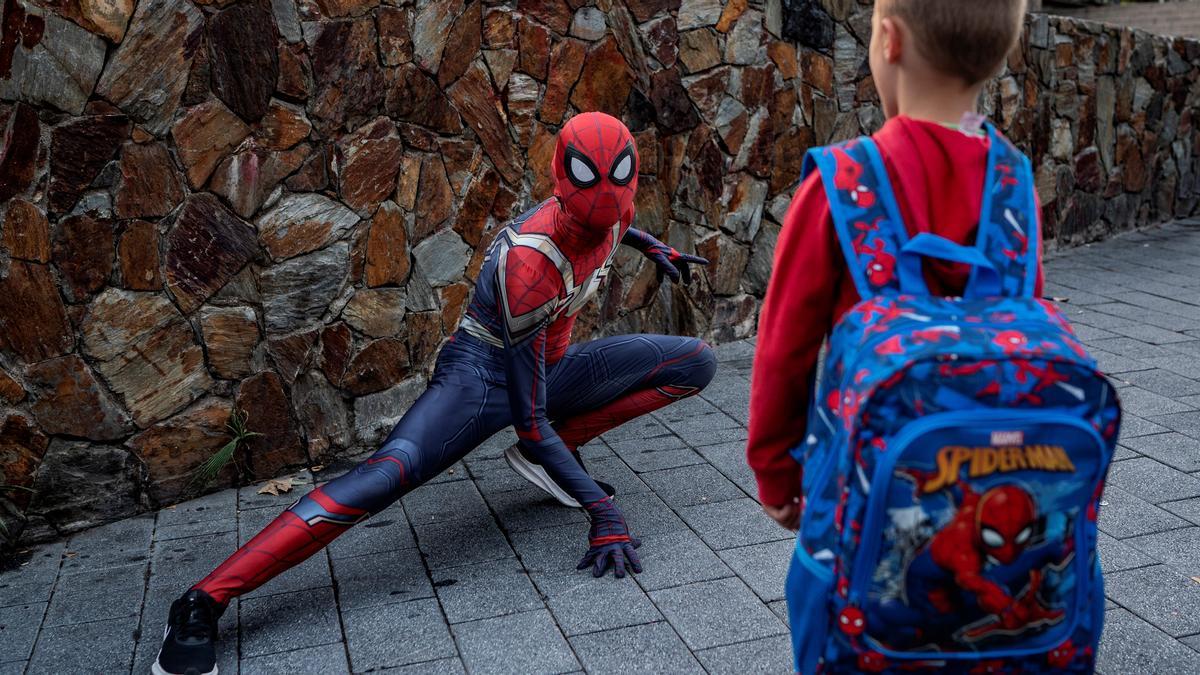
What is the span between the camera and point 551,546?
12.0ft

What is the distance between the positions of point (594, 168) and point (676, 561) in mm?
1294

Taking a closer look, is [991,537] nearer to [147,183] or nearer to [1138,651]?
[1138,651]

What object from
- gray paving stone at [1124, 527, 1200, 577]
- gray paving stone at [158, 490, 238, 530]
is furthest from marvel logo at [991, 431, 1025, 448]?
gray paving stone at [158, 490, 238, 530]

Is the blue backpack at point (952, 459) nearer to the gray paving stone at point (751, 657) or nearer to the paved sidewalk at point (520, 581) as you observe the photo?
the gray paving stone at point (751, 657)

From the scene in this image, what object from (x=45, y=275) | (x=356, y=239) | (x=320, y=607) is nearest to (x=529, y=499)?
(x=320, y=607)

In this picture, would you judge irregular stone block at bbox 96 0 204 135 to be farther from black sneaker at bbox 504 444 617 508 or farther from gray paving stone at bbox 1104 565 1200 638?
Answer: gray paving stone at bbox 1104 565 1200 638

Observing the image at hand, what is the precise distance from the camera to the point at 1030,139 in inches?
329

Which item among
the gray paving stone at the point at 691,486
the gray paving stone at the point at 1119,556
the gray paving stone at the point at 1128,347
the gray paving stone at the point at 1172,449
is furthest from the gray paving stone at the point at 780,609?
the gray paving stone at the point at 1128,347

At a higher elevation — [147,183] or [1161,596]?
[147,183]

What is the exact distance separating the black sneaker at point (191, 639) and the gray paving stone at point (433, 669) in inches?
17.7

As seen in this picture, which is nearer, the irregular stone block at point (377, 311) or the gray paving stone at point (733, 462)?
the gray paving stone at point (733, 462)

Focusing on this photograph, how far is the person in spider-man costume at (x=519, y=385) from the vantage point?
3061 mm

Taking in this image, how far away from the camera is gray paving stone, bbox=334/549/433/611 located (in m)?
3.32

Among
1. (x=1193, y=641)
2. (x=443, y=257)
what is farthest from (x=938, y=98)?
(x=443, y=257)
